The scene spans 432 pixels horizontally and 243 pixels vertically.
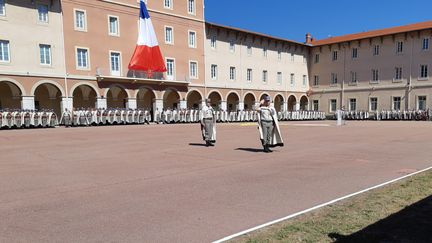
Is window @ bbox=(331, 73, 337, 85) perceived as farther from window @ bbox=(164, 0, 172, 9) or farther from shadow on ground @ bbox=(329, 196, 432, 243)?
shadow on ground @ bbox=(329, 196, 432, 243)

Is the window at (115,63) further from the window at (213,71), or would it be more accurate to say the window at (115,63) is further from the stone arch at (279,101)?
the stone arch at (279,101)

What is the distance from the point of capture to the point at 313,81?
55750 mm

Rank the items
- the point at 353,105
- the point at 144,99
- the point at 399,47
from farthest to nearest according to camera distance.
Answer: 1. the point at 353,105
2. the point at 399,47
3. the point at 144,99

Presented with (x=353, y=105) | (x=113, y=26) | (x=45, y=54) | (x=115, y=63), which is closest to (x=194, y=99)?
(x=115, y=63)

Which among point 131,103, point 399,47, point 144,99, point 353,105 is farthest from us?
point 353,105

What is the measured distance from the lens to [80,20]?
3147 centimetres

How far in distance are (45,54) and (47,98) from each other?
5666 mm

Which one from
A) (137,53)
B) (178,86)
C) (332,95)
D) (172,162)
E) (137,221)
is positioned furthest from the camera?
(332,95)

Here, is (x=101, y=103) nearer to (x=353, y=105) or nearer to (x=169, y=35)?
(x=169, y=35)

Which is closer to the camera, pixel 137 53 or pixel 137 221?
pixel 137 221

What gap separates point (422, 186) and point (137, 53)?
104 feet

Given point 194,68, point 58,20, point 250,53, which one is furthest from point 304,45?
point 58,20

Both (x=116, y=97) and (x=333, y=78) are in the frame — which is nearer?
(x=116, y=97)

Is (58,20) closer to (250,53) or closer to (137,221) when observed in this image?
(250,53)
